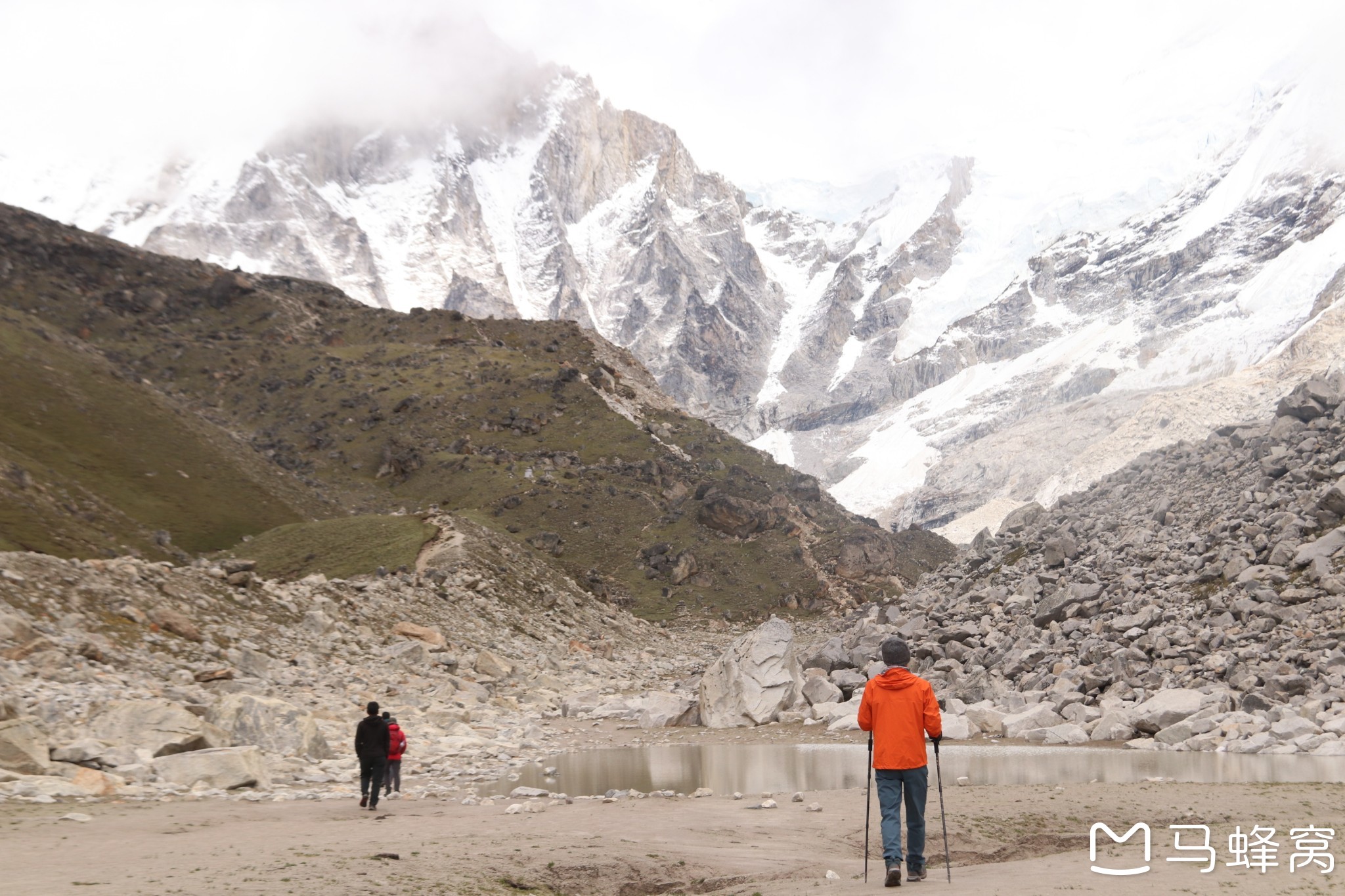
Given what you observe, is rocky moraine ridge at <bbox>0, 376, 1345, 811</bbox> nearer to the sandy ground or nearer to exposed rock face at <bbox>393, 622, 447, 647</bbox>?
exposed rock face at <bbox>393, 622, 447, 647</bbox>

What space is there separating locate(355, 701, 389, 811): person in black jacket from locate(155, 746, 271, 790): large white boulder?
3.12m

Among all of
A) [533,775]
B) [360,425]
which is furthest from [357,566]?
[360,425]

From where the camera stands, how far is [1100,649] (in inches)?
1304

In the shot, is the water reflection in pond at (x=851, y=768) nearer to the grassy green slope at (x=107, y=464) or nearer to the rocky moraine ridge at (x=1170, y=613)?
the rocky moraine ridge at (x=1170, y=613)

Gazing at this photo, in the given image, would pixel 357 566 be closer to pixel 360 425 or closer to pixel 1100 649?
pixel 1100 649

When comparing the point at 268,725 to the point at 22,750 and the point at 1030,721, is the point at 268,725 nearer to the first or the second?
the point at 22,750

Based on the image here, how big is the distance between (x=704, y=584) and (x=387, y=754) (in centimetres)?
8641

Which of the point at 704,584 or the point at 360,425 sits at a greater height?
the point at 360,425

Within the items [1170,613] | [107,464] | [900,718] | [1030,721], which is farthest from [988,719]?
[107,464]

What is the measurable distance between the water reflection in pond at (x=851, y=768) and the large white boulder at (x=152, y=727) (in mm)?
6758

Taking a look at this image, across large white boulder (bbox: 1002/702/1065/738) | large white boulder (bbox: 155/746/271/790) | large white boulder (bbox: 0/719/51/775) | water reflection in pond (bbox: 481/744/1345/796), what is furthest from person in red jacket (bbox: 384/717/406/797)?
large white boulder (bbox: 1002/702/1065/738)

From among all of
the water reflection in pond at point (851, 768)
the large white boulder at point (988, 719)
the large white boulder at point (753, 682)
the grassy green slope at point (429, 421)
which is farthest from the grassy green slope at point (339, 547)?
the large white boulder at point (988, 719)

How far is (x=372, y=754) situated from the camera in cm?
2027

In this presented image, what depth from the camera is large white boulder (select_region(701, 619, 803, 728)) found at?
38719 mm
